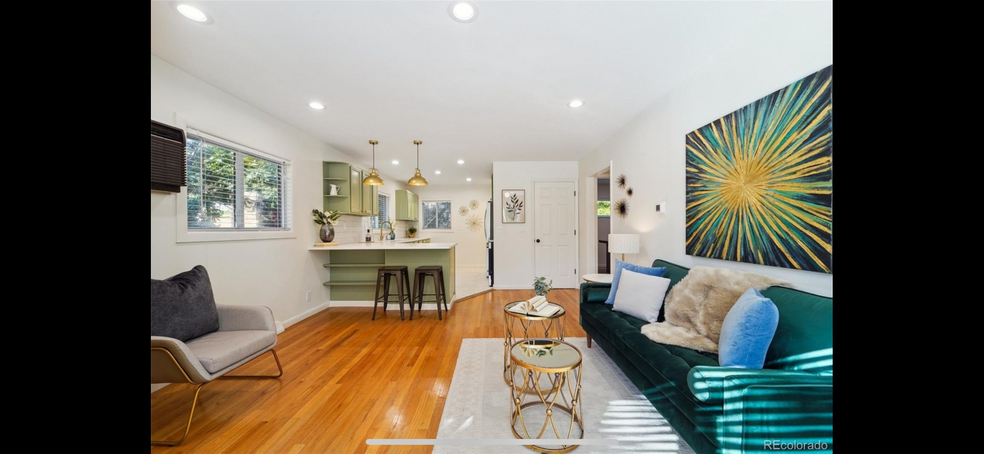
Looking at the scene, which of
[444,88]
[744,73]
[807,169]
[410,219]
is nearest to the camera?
[807,169]

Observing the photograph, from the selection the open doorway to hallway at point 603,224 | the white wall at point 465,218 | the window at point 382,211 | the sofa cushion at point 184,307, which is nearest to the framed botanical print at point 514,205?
the open doorway to hallway at point 603,224

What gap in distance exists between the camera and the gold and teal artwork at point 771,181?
161cm

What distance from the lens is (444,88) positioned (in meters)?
2.75

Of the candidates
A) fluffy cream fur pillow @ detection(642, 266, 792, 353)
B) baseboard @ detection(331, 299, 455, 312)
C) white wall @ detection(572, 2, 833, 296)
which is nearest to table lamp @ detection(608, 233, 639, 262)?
white wall @ detection(572, 2, 833, 296)

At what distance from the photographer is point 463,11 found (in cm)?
185

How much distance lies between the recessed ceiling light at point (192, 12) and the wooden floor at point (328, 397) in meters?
1.91

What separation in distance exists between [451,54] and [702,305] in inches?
84.1

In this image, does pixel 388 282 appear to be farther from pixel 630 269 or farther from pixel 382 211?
pixel 382 211

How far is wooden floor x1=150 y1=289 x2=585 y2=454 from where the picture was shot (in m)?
1.75
